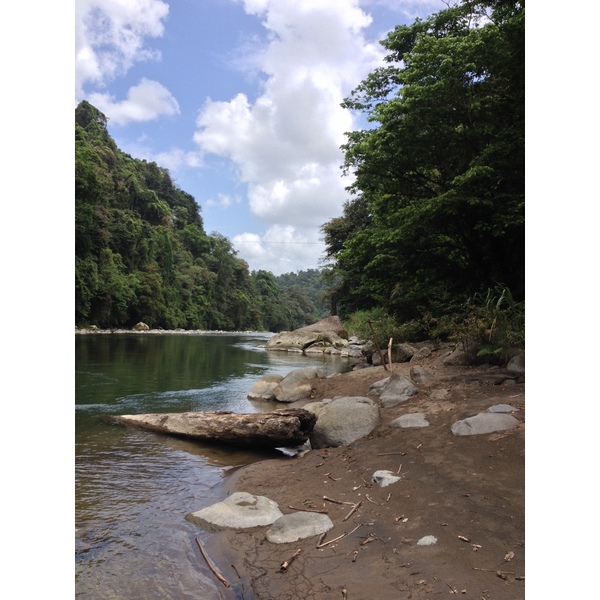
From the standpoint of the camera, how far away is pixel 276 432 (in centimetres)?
594

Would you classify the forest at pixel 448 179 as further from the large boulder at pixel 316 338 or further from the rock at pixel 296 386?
the large boulder at pixel 316 338

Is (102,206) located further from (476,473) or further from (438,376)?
(476,473)

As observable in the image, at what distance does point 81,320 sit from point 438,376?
1416 inches

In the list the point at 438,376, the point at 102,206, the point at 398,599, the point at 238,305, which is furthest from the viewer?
the point at 238,305

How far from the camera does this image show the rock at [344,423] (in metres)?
5.71

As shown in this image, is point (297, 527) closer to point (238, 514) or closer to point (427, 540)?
point (238, 514)

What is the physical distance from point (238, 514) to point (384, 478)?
1.31 meters

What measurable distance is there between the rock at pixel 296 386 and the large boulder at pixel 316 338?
16.5 m

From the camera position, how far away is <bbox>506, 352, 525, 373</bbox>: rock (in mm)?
6411

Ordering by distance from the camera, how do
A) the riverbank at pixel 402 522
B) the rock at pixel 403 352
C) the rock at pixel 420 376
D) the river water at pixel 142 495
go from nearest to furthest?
the riverbank at pixel 402 522 < the river water at pixel 142 495 < the rock at pixel 420 376 < the rock at pixel 403 352

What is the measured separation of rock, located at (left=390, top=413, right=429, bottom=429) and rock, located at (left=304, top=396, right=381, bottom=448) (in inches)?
15.2

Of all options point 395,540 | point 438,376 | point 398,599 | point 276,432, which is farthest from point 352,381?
point 398,599

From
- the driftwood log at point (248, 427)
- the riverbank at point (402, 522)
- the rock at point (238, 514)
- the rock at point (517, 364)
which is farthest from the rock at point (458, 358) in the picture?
the rock at point (238, 514)
